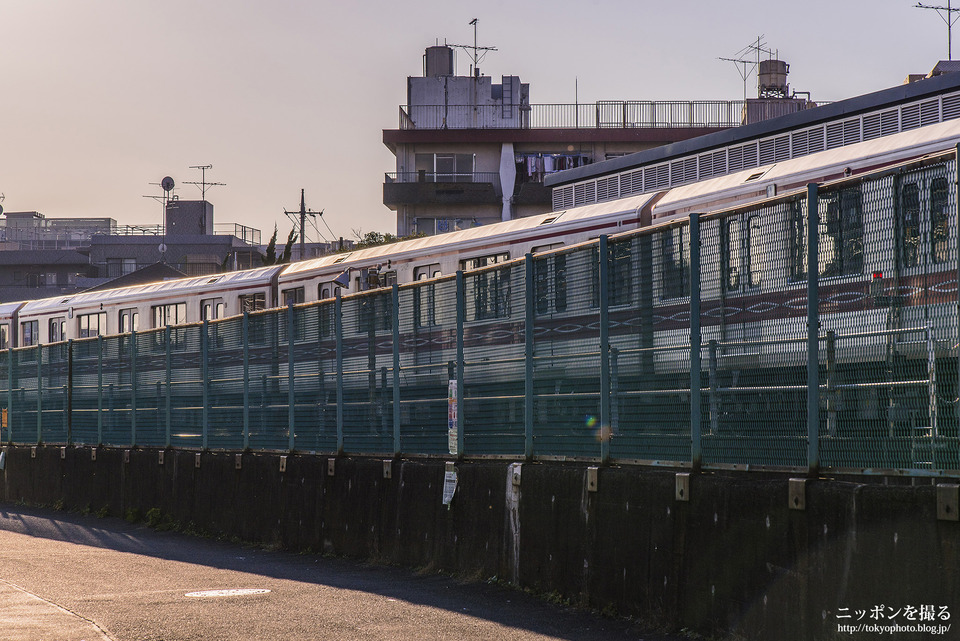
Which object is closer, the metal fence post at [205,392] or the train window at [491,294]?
the train window at [491,294]

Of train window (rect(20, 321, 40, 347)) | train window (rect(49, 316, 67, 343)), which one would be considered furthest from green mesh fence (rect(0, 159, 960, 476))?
train window (rect(20, 321, 40, 347))

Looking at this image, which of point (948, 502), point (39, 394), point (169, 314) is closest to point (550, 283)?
point (948, 502)

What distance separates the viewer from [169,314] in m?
29.9

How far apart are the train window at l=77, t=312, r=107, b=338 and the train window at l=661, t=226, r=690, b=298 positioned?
80.3ft

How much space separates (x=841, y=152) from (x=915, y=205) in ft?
29.5

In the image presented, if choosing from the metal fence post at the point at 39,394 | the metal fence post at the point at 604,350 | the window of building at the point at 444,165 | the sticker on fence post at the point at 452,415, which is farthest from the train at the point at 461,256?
the window of building at the point at 444,165

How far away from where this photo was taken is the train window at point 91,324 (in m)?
31.9

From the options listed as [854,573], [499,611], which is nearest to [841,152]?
[499,611]

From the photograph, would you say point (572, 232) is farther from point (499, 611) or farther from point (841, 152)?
point (499, 611)

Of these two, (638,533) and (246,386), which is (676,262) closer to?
(638,533)

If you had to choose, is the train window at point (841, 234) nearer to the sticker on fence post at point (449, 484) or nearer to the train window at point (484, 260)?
the sticker on fence post at point (449, 484)

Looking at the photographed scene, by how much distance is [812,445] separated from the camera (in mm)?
8172

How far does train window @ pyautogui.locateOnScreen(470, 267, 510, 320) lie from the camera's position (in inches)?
483

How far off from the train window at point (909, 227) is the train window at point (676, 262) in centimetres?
224
